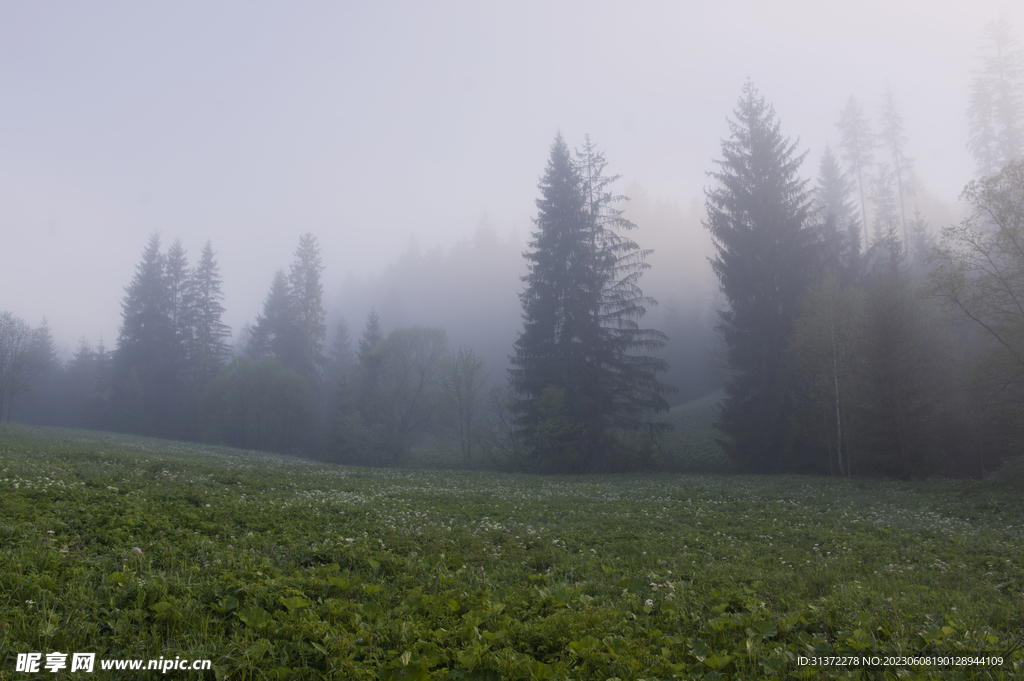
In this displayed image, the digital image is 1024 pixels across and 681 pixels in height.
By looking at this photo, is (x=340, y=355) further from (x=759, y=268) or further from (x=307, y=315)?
(x=759, y=268)

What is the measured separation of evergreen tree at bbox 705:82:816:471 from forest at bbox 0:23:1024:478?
13 centimetres

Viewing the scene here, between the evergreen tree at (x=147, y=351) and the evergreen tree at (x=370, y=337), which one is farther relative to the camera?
the evergreen tree at (x=370, y=337)

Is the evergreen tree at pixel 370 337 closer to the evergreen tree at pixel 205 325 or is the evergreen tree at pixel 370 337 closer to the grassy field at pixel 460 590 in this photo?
the evergreen tree at pixel 205 325

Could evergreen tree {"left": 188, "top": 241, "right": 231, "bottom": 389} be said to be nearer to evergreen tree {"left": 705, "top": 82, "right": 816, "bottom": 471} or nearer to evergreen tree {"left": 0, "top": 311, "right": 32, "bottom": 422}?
evergreen tree {"left": 0, "top": 311, "right": 32, "bottom": 422}

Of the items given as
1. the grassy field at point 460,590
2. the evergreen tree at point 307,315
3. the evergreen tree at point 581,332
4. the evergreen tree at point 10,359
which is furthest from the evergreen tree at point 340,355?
the grassy field at point 460,590

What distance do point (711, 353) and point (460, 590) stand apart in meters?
39.1

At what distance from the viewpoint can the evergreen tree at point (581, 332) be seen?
30.6 meters

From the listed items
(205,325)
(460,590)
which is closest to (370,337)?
(205,325)

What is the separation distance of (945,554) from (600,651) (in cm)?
775

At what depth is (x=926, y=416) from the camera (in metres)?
24.3

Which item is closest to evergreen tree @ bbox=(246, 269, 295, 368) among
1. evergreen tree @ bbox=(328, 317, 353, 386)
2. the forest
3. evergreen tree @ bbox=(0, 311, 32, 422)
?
the forest

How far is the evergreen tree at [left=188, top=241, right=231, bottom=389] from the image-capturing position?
194ft

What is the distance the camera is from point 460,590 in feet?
16.4

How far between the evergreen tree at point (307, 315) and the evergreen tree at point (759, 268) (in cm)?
4855
